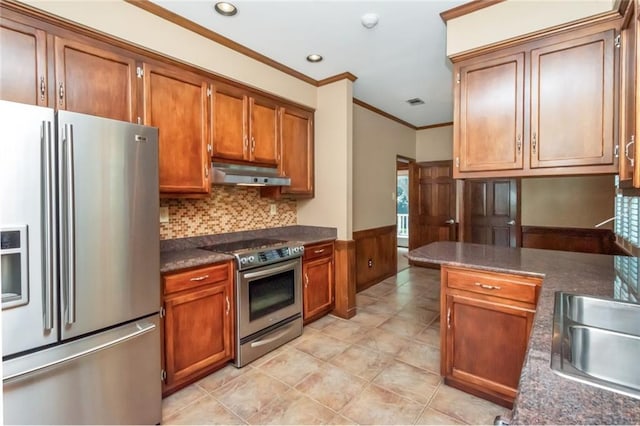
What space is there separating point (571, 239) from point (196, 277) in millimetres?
5104

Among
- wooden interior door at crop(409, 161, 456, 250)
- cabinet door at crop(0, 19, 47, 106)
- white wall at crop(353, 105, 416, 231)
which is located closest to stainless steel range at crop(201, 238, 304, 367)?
cabinet door at crop(0, 19, 47, 106)

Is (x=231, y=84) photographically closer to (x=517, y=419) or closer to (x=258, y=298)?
(x=258, y=298)

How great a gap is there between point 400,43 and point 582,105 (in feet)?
4.85

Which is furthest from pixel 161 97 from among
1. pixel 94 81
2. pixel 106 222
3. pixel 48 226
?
pixel 48 226

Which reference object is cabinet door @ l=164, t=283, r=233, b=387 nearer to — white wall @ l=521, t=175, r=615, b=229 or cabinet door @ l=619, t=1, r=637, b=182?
cabinet door @ l=619, t=1, r=637, b=182

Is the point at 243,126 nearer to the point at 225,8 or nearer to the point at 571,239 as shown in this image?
the point at 225,8

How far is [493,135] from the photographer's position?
227 centimetres

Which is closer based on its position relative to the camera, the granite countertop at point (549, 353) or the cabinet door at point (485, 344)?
the granite countertop at point (549, 353)

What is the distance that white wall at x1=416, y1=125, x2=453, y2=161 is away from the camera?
5516 mm

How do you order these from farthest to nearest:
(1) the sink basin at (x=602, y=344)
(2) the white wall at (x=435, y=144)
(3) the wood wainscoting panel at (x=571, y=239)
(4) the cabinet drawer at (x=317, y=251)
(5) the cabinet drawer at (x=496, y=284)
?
(2) the white wall at (x=435, y=144) → (3) the wood wainscoting panel at (x=571, y=239) → (4) the cabinet drawer at (x=317, y=251) → (5) the cabinet drawer at (x=496, y=284) → (1) the sink basin at (x=602, y=344)

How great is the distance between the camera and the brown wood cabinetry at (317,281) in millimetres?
3152

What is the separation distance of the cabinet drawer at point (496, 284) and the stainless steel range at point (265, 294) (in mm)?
1438

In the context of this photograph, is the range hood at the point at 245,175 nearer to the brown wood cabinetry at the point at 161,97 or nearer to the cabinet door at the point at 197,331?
the brown wood cabinetry at the point at 161,97

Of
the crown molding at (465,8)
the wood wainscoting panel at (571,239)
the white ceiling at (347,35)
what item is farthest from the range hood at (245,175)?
the wood wainscoting panel at (571,239)
